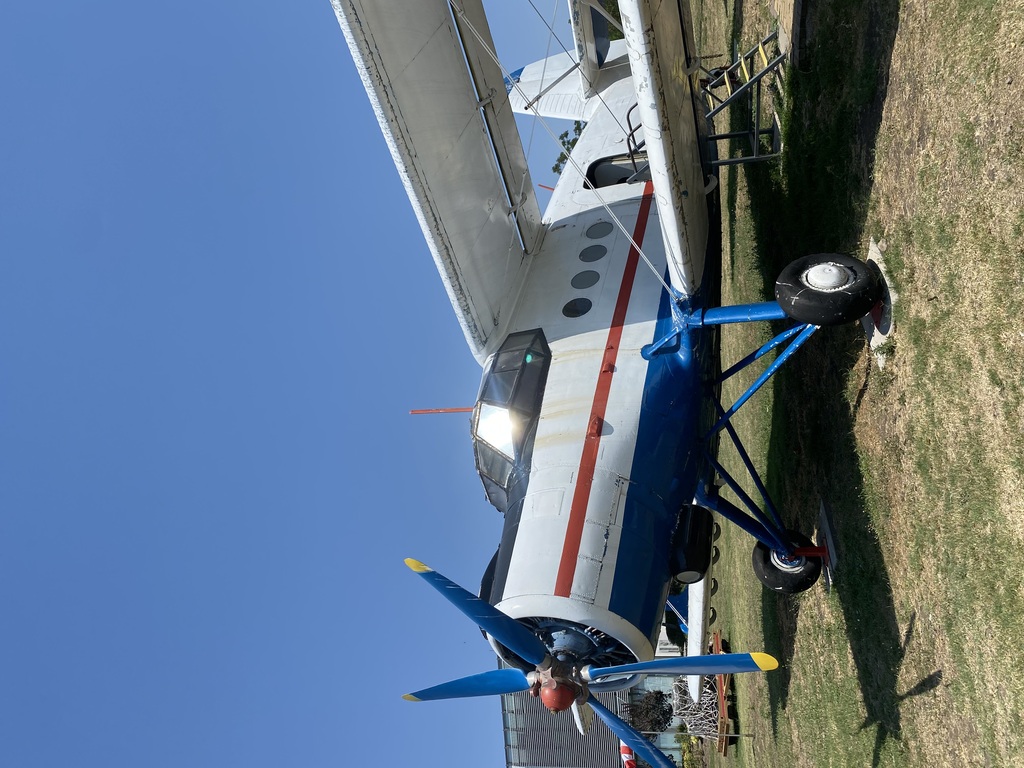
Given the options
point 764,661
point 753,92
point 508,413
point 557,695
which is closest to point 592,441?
point 508,413

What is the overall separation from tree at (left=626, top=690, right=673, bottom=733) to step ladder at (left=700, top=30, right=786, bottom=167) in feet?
53.6

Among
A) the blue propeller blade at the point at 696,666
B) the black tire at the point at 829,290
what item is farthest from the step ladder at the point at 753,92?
the blue propeller blade at the point at 696,666

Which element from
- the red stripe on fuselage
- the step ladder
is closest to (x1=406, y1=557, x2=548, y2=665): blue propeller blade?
the red stripe on fuselage

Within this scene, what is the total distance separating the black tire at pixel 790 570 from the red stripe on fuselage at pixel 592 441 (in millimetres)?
2682

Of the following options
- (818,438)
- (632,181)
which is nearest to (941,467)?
(818,438)

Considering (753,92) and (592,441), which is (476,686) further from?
(753,92)

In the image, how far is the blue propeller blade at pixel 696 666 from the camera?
5305 millimetres

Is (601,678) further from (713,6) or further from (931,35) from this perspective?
(713,6)

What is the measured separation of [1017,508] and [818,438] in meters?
3.47

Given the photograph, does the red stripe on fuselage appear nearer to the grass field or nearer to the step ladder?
the grass field

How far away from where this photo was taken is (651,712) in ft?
71.3

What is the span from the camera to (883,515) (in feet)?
21.2

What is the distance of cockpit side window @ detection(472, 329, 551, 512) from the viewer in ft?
23.1

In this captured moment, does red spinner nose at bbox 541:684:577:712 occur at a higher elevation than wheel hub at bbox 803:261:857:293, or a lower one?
lower
